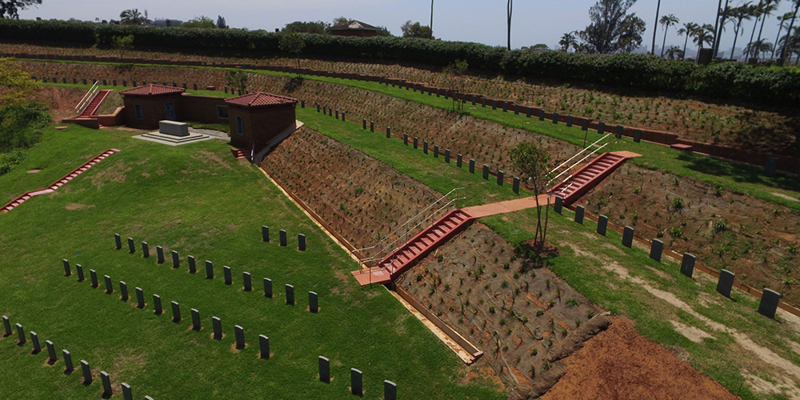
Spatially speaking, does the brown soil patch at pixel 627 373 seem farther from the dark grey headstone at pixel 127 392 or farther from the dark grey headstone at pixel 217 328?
the dark grey headstone at pixel 127 392

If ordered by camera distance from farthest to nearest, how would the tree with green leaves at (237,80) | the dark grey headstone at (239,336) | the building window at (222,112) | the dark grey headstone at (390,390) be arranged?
the tree with green leaves at (237,80) → the building window at (222,112) → the dark grey headstone at (239,336) → the dark grey headstone at (390,390)

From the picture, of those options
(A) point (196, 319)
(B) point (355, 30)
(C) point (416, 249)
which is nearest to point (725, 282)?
(C) point (416, 249)

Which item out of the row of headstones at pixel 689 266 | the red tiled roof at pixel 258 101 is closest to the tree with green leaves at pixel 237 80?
the red tiled roof at pixel 258 101

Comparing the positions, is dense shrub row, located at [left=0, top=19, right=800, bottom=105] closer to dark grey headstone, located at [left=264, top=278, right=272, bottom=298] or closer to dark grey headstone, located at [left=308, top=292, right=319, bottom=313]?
dark grey headstone, located at [left=308, top=292, right=319, bottom=313]

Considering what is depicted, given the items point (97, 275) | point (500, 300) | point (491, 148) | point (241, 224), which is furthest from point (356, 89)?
point (500, 300)

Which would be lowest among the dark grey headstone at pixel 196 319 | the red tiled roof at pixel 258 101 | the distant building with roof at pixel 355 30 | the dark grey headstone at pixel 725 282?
the dark grey headstone at pixel 196 319
